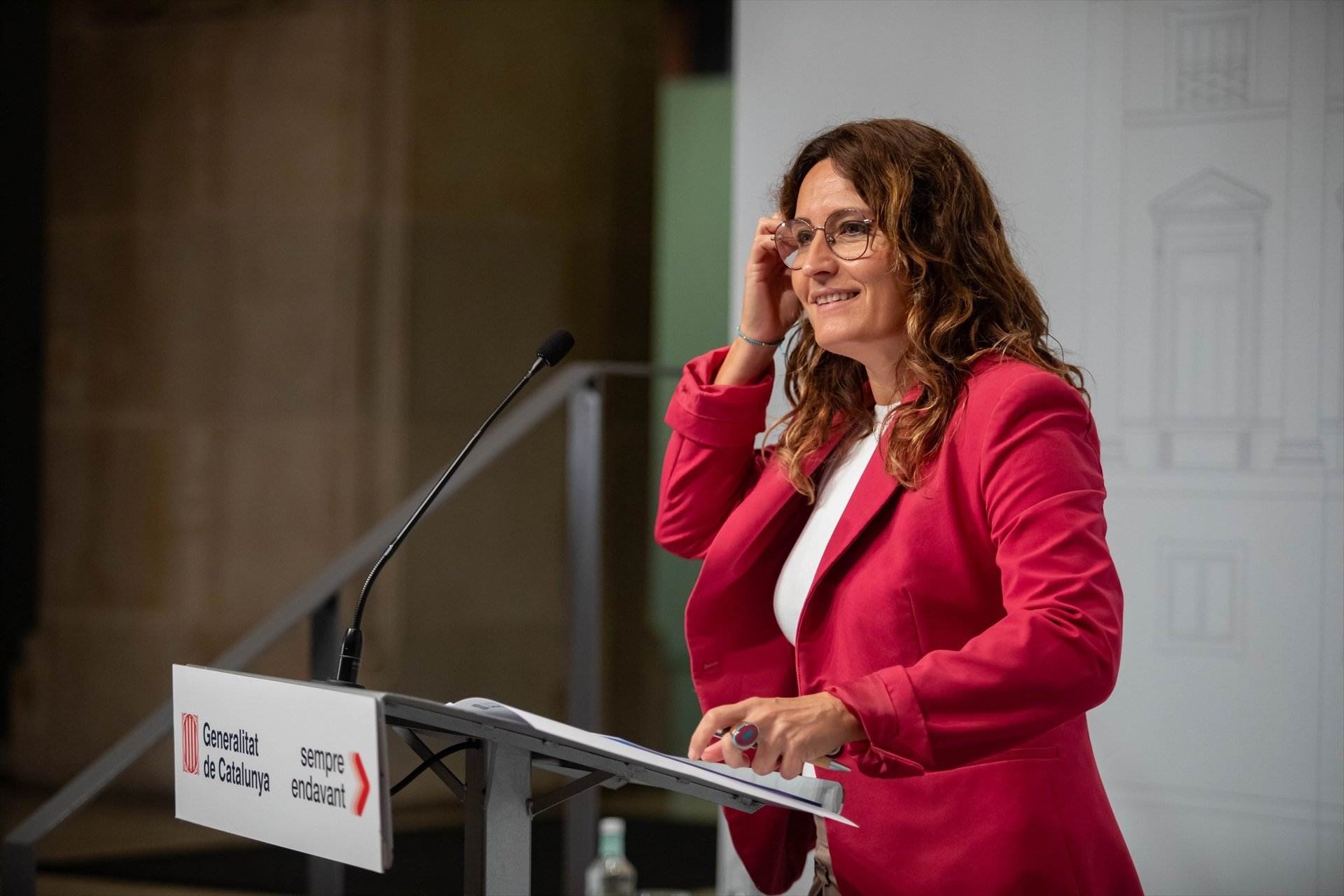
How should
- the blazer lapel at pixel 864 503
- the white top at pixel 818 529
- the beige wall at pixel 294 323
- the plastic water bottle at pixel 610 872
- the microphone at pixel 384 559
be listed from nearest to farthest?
the microphone at pixel 384 559
the blazer lapel at pixel 864 503
the white top at pixel 818 529
the plastic water bottle at pixel 610 872
the beige wall at pixel 294 323

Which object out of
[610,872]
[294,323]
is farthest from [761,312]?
[294,323]

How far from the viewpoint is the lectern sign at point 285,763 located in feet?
3.75

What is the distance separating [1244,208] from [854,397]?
2.55ft

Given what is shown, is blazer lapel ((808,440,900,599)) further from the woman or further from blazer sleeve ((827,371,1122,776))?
blazer sleeve ((827,371,1122,776))

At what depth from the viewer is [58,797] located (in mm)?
2238

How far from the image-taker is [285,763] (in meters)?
1.24

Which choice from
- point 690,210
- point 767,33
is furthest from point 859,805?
point 690,210

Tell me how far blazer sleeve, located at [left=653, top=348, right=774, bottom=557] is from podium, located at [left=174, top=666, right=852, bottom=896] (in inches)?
22.9

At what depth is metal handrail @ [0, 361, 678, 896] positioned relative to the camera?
6.89 feet

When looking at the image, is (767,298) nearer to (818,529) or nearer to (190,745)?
(818,529)

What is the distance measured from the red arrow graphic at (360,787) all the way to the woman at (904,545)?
30 centimetres

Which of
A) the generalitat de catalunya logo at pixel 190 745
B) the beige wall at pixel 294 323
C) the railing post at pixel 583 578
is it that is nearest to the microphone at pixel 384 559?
the generalitat de catalunya logo at pixel 190 745

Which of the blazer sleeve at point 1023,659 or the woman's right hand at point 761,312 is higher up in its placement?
the woman's right hand at point 761,312

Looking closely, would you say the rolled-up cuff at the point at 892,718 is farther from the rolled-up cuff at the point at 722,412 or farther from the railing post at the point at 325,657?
the railing post at the point at 325,657
